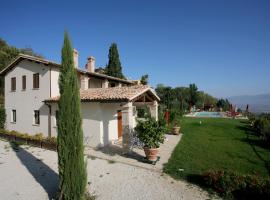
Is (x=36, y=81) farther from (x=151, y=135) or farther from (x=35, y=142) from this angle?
(x=151, y=135)

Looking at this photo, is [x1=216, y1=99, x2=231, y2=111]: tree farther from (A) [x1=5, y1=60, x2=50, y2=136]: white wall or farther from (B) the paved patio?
(A) [x1=5, y1=60, x2=50, y2=136]: white wall

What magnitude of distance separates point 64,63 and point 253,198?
730 cm

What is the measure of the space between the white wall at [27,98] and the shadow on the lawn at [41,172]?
4294mm

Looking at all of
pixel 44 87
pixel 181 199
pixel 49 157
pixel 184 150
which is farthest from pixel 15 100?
pixel 181 199

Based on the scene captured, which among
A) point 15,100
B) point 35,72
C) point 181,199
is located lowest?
point 181,199

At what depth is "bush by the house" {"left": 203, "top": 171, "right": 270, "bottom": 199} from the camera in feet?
19.6

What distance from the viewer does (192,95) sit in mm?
47000

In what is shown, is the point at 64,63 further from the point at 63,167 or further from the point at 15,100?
the point at 15,100

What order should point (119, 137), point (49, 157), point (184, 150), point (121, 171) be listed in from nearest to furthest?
point (121, 171) → point (49, 157) → point (184, 150) → point (119, 137)

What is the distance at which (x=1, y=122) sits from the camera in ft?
63.0

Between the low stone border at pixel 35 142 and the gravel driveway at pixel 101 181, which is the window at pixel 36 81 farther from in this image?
the gravel driveway at pixel 101 181

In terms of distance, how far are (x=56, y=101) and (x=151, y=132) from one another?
26.2ft

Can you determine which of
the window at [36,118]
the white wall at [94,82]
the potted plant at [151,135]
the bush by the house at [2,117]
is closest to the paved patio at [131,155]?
the potted plant at [151,135]

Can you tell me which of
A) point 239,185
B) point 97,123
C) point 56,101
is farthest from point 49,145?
point 239,185
